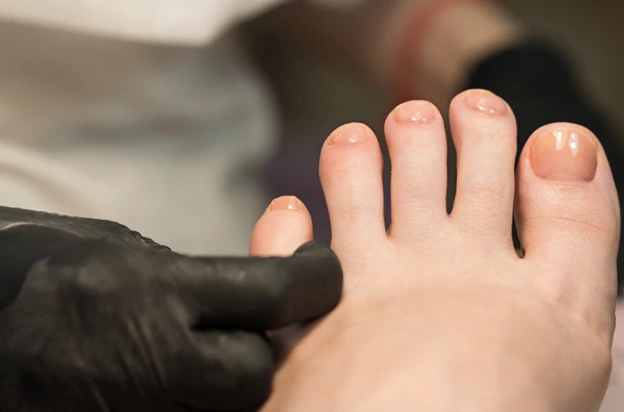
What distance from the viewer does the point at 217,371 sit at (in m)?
0.36

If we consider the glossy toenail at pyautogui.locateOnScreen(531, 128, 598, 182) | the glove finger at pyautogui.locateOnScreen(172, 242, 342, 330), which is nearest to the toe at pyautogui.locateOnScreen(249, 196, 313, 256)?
the glove finger at pyautogui.locateOnScreen(172, 242, 342, 330)

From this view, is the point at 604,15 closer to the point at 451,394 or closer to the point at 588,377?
the point at 588,377

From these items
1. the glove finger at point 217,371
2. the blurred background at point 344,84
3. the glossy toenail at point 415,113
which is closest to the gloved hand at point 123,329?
the glove finger at point 217,371

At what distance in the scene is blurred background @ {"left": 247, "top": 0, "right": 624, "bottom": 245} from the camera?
3.03 ft

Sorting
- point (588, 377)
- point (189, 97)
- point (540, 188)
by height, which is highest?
point (189, 97)

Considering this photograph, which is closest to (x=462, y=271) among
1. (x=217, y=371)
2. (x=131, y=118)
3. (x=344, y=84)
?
(x=217, y=371)

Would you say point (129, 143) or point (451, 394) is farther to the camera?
point (129, 143)

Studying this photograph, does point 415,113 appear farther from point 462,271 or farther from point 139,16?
point 139,16

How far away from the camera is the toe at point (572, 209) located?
1.66 ft

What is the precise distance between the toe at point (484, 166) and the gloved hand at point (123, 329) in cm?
23

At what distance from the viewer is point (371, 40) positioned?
0.88 meters

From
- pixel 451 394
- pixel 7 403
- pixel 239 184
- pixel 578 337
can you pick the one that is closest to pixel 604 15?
pixel 239 184

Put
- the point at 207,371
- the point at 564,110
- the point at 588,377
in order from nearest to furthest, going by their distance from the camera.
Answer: the point at 207,371, the point at 588,377, the point at 564,110

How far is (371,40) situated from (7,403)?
673mm
